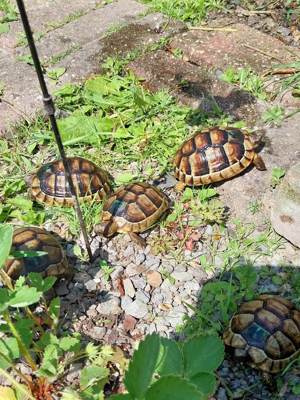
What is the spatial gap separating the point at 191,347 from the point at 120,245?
1.79 m

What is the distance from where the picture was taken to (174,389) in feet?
3.71

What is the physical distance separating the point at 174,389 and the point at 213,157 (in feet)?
8.27

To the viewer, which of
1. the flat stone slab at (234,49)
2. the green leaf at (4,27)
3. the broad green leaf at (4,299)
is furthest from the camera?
the green leaf at (4,27)

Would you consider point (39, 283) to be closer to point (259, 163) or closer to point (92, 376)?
point (92, 376)

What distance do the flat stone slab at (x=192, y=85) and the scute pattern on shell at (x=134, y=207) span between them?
3.48 feet

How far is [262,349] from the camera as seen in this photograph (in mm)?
2506

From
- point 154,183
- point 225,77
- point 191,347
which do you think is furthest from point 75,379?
point 225,77

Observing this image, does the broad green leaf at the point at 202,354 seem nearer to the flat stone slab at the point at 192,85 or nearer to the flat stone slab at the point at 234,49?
the flat stone slab at the point at 192,85

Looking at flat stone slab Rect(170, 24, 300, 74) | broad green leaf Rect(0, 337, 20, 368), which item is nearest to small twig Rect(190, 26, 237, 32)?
flat stone slab Rect(170, 24, 300, 74)

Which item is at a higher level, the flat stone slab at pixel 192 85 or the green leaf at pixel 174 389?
the green leaf at pixel 174 389

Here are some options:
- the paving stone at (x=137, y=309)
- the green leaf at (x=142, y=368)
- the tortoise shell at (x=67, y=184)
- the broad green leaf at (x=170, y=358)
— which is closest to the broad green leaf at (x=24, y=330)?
the paving stone at (x=137, y=309)

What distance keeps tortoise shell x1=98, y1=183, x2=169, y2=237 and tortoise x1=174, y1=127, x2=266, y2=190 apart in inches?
10.8

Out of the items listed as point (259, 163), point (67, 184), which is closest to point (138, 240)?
point (67, 184)

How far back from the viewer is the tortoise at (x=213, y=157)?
350cm
